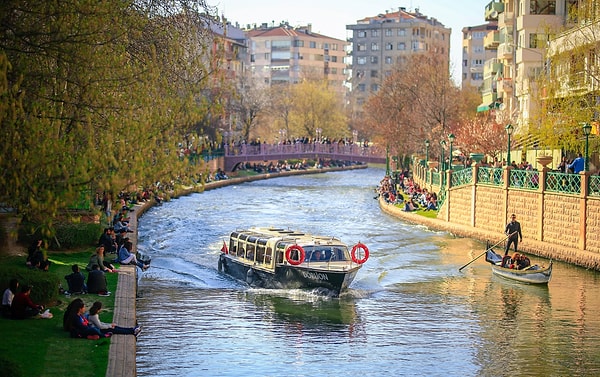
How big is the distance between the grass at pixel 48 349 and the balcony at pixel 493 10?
6434 centimetres

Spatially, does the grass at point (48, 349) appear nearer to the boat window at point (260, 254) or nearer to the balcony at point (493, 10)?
the boat window at point (260, 254)

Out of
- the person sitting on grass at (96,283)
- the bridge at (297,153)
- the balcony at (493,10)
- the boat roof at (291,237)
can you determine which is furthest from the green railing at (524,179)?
the bridge at (297,153)

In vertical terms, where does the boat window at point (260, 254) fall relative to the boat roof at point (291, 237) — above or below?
below

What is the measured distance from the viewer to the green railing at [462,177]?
58284mm

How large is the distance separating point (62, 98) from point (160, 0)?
13097 mm

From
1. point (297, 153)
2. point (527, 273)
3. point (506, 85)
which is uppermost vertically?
point (506, 85)

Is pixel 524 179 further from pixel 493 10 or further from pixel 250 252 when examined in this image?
pixel 493 10

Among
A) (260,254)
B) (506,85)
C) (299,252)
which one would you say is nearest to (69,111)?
(299,252)

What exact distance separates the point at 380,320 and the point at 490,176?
77.9 ft

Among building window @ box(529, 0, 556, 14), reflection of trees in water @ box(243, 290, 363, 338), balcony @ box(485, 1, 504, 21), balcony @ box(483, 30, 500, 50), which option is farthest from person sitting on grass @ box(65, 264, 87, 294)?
balcony @ box(483, 30, 500, 50)

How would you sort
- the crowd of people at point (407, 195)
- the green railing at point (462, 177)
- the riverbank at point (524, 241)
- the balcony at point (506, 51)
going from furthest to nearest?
the balcony at point (506, 51) → the crowd of people at point (407, 195) → the green railing at point (462, 177) → the riverbank at point (524, 241)

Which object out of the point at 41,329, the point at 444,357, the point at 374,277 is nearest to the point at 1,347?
the point at 41,329

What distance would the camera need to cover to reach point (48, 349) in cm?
2281

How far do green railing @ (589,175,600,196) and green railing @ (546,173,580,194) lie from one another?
1154 mm
